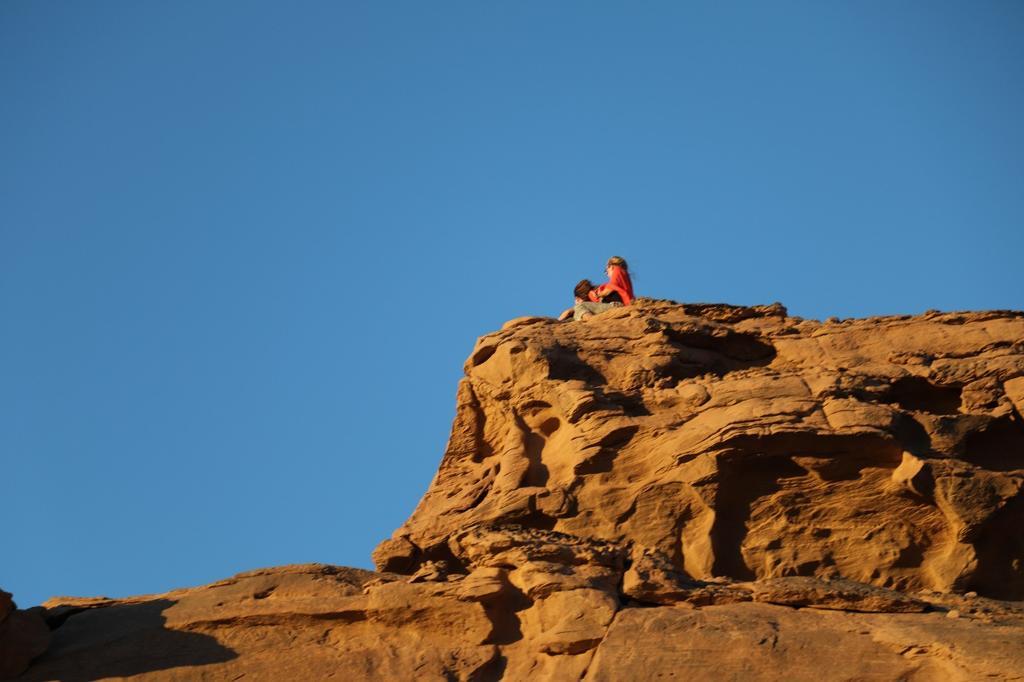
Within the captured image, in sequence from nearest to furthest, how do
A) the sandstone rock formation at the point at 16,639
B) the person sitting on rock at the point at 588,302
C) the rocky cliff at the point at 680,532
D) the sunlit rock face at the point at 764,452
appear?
the rocky cliff at the point at 680,532 < the sandstone rock formation at the point at 16,639 < the sunlit rock face at the point at 764,452 < the person sitting on rock at the point at 588,302

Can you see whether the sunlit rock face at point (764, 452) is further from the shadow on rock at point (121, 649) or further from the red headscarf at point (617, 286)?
the shadow on rock at point (121, 649)

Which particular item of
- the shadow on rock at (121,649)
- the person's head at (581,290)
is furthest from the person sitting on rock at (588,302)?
the shadow on rock at (121,649)

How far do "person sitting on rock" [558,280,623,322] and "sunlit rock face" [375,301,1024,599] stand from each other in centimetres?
187

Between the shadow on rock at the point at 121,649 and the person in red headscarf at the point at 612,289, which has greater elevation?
the person in red headscarf at the point at 612,289

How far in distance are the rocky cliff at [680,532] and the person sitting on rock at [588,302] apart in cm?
114

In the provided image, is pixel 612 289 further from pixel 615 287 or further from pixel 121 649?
pixel 121 649

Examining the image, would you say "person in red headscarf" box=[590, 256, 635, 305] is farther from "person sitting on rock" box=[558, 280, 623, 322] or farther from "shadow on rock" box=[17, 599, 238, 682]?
"shadow on rock" box=[17, 599, 238, 682]

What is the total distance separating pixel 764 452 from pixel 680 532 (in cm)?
200

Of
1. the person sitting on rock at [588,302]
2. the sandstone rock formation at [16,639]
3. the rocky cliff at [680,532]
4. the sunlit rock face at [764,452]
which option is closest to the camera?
the rocky cliff at [680,532]

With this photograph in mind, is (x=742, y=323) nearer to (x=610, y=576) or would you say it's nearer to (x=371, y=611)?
(x=610, y=576)

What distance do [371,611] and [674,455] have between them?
236 inches

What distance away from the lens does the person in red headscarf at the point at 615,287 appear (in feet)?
102

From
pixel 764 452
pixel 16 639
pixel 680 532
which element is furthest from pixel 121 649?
pixel 764 452

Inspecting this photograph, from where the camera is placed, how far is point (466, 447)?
28000 millimetres
